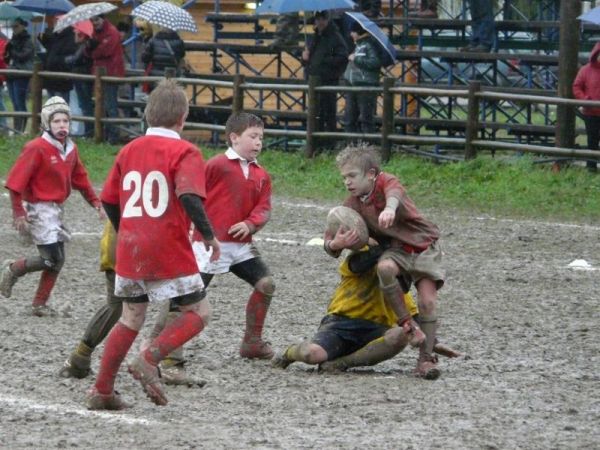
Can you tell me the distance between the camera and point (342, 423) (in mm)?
6891

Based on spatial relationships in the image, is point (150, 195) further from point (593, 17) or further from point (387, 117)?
point (387, 117)

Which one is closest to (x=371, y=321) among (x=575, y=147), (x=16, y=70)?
(x=575, y=147)

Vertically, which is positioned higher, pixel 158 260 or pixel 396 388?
pixel 158 260

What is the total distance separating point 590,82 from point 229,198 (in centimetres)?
1030

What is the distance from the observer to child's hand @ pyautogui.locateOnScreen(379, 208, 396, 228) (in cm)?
A: 778

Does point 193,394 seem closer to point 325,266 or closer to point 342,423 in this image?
point 342,423

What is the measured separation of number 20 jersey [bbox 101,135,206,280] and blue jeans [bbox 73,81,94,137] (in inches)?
612

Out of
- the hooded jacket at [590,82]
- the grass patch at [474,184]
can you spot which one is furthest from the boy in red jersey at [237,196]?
the hooded jacket at [590,82]

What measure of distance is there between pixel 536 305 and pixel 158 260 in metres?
4.28

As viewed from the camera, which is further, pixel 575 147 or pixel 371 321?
pixel 575 147

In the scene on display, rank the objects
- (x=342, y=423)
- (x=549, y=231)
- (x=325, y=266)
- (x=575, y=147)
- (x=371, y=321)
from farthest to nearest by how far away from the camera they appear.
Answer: (x=575, y=147) → (x=549, y=231) → (x=325, y=266) → (x=371, y=321) → (x=342, y=423)

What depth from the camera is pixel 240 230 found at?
27.4 ft

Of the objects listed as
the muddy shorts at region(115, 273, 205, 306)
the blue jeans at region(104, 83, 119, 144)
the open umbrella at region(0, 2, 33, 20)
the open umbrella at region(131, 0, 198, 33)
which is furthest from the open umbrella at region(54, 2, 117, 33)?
the muddy shorts at region(115, 273, 205, 306)

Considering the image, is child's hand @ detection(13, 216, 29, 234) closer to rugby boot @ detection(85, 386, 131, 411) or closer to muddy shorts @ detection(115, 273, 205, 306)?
muddy shorts @ detection(115, 273, 205, 306)
